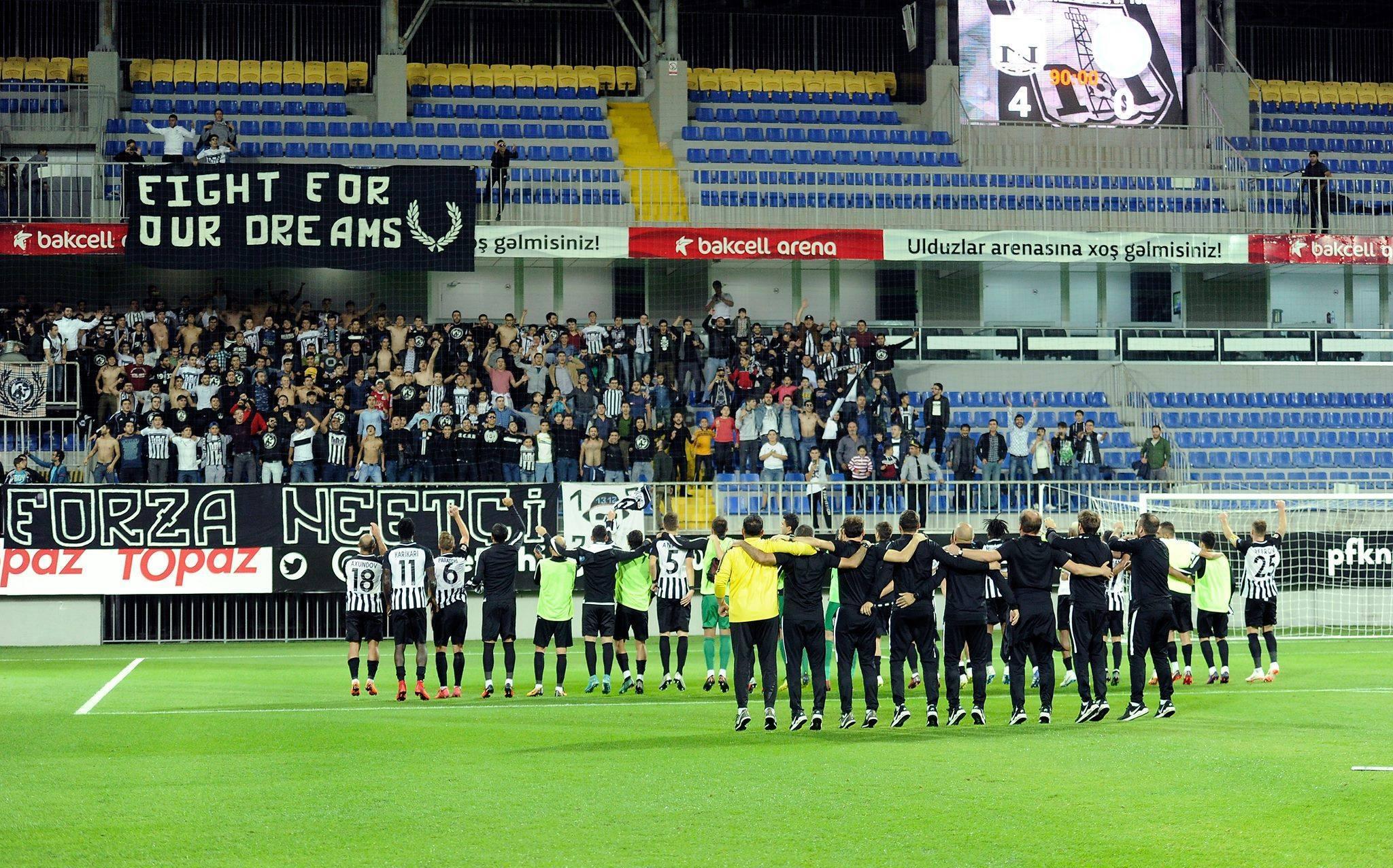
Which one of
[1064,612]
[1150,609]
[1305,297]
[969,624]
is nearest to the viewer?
[969,624]

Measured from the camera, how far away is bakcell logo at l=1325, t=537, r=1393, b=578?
2534cm

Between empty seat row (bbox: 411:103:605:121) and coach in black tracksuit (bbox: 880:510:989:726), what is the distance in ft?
77.1

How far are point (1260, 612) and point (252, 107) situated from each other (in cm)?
2508

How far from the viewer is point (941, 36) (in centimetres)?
3678

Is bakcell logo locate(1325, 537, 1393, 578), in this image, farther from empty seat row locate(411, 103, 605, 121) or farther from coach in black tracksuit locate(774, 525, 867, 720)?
empty seat row locate(411, 103, 605, 121)

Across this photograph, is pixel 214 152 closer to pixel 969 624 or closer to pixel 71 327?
pixel 71 327

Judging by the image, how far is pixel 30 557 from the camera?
949 inches

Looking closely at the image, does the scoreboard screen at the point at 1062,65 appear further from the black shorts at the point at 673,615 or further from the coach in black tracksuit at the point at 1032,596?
the coach in black tracksuit at the point at 1032,596

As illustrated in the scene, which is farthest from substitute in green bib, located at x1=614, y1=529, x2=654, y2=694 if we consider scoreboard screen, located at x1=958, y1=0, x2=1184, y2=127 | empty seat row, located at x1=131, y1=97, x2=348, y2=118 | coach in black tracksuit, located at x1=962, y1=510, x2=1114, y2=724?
scoreboard screen, located at x1=958, y1=0, x2=1184, y2=127

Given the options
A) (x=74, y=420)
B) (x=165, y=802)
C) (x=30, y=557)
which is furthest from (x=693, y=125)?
(x=165, y=802)

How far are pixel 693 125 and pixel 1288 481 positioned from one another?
15.1m

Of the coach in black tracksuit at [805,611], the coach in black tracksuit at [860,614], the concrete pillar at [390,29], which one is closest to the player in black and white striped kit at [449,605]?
the coach in black tracksuit at [805,611]

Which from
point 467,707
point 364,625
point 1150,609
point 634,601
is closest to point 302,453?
point 364,625

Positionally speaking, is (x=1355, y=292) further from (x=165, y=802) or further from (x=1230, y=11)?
(x=165, y=802)
